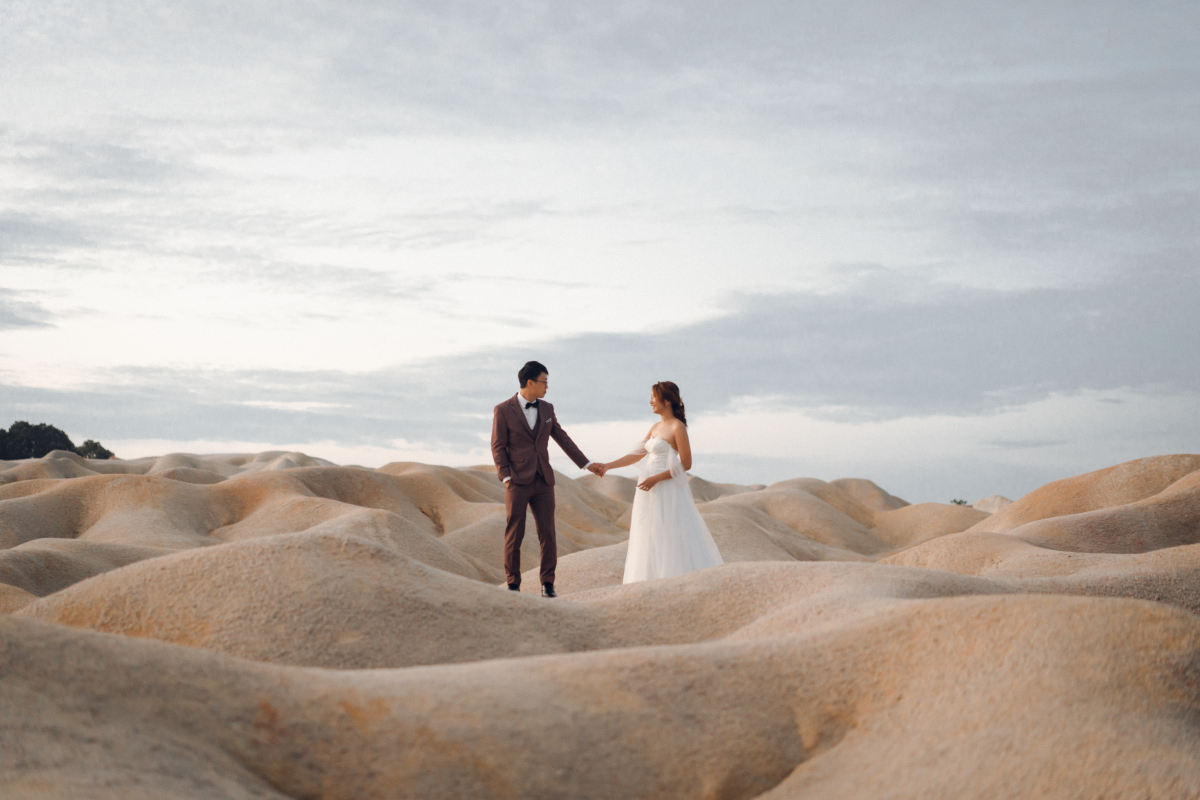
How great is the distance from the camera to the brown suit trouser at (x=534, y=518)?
9.97 meters

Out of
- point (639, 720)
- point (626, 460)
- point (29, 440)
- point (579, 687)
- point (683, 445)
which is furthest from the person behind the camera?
point (29, 440)

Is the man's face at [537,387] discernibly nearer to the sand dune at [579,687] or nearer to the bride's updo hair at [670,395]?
the bride's updo hair at [670,395]

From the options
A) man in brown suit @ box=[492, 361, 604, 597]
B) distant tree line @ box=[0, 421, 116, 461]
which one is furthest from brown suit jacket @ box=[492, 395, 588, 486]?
distant tree line @ box=[0, 421, 116, 461]

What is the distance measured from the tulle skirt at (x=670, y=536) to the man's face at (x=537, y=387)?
1.36 metres

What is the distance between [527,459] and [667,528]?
1600mm

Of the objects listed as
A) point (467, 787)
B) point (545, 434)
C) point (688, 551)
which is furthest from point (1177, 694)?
point (545, 434)

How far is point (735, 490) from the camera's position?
54594 mm

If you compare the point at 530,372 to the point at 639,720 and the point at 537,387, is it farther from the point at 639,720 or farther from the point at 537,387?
the point at 639,720

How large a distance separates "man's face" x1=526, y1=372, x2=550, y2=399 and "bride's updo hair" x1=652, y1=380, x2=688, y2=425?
115 cm

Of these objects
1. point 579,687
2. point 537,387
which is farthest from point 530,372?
point 579,687

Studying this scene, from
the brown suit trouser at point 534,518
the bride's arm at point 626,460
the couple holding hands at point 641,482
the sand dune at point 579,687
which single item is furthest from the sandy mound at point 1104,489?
the sand dune at point 579,687

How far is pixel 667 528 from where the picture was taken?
9891 millimetres

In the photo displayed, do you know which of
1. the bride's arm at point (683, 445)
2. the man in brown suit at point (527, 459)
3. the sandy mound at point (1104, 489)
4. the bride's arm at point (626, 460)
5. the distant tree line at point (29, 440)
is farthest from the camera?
the distant tree line at point (29, 440)

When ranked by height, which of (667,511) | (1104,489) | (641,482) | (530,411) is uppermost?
(530,411)
